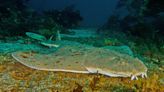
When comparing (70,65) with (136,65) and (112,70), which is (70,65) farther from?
(136,65)

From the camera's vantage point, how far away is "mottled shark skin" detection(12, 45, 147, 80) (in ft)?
13.4

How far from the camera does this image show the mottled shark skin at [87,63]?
4.08 meters

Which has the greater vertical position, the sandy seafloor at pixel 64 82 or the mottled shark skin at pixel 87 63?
the mottled shark skin at pixel 87 63

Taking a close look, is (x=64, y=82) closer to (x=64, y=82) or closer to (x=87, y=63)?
(x=64, y=82)

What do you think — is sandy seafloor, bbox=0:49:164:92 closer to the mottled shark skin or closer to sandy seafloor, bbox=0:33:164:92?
sandy seafloor, bbox=0:33:164:92

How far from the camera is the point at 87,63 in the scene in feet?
13.8

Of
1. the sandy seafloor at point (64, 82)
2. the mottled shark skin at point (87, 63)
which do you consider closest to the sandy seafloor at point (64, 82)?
the sandy seafloor at point (64, 82)

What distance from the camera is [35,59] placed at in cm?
439

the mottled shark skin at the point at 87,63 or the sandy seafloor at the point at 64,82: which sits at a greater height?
the mottled shark skin at the point at 87,63

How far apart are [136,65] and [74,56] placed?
3.78 feet

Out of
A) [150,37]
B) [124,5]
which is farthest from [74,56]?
[124,5]

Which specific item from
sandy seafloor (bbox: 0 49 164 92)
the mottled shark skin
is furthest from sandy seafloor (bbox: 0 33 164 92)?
the mottled shark skin

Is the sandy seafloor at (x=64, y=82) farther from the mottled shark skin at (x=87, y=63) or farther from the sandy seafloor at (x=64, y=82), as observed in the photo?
the mottled shark skin at (x=87, y=63)

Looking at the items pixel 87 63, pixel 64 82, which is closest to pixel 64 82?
pixel 64 82
